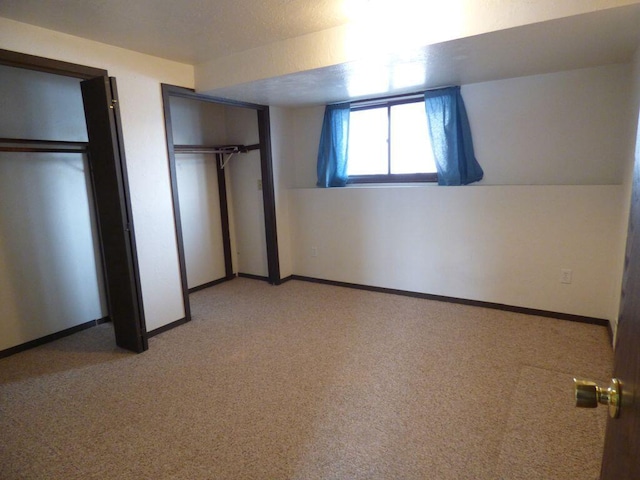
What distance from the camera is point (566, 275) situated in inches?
122

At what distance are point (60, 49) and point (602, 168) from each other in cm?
409

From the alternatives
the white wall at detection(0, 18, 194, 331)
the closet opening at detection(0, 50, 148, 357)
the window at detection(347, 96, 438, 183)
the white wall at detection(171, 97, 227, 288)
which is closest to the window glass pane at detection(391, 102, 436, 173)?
the window at detection(347, 96, 438, 183)

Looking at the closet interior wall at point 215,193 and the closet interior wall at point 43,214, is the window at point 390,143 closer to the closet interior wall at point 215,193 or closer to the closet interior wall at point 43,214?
the closet interior wall at point 215,193

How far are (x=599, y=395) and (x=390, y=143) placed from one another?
137 inches

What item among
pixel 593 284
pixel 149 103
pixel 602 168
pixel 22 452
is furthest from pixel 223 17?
pixel 593 284

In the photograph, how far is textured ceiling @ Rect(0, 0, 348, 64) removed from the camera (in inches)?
81.0

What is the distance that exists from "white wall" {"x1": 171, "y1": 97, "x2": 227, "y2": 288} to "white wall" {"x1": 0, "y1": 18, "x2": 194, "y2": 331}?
0.89 metres

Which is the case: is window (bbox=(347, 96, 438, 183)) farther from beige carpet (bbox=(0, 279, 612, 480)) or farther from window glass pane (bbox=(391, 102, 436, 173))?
beige carpet (bbox=(0, 279, 612, 480))

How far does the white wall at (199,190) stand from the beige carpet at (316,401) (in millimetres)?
1314

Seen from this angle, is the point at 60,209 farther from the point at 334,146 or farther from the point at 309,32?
the point at 334,146

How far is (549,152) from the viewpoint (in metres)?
3.13

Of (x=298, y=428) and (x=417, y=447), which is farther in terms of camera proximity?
(x=298, y=428)

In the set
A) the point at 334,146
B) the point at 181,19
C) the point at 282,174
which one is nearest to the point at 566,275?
the point at 334,146

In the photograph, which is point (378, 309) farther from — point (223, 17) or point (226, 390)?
point (223, 17)
